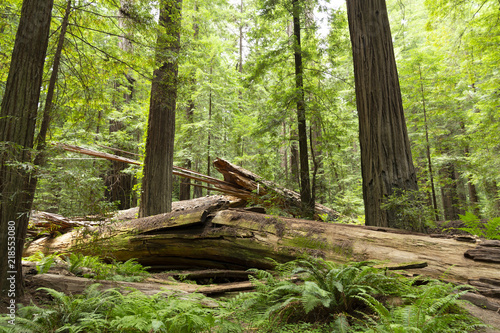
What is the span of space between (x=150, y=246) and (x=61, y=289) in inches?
77.9

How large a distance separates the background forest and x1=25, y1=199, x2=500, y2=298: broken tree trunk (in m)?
1.04

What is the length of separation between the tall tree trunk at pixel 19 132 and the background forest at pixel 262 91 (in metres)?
0.32

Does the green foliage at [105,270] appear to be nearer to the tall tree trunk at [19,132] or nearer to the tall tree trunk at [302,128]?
the tall tree trunk at [19,132]

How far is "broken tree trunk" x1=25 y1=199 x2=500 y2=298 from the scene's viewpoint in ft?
10.8

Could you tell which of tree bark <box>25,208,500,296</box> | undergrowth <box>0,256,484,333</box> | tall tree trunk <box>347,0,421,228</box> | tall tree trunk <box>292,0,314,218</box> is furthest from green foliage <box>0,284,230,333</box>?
tall tree trunk <box>292,0,314,218</box>

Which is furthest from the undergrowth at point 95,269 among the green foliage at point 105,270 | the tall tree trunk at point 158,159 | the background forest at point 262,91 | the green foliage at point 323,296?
the tall tree trunk at point 158,159

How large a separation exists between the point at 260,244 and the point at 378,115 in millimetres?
3310

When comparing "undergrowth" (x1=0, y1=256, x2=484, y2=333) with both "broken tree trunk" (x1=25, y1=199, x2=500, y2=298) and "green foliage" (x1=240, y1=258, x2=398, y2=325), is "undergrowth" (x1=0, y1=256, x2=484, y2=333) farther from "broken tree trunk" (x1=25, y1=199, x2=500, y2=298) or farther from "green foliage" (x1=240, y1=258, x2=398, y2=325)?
"broken tree trunk" (x1=25, y1=199, x2=500, y2=298)

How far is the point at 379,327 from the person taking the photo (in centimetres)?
201

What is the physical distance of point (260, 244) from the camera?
440cm

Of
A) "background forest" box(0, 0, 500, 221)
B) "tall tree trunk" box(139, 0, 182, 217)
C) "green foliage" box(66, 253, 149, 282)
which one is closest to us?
"green foliage" box(66, 253, 149, 282)

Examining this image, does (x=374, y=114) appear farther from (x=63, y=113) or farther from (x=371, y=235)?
(x=63, y=113)

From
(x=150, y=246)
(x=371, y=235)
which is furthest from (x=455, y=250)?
(x=150, y=246)

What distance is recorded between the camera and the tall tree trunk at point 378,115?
4.85 m
